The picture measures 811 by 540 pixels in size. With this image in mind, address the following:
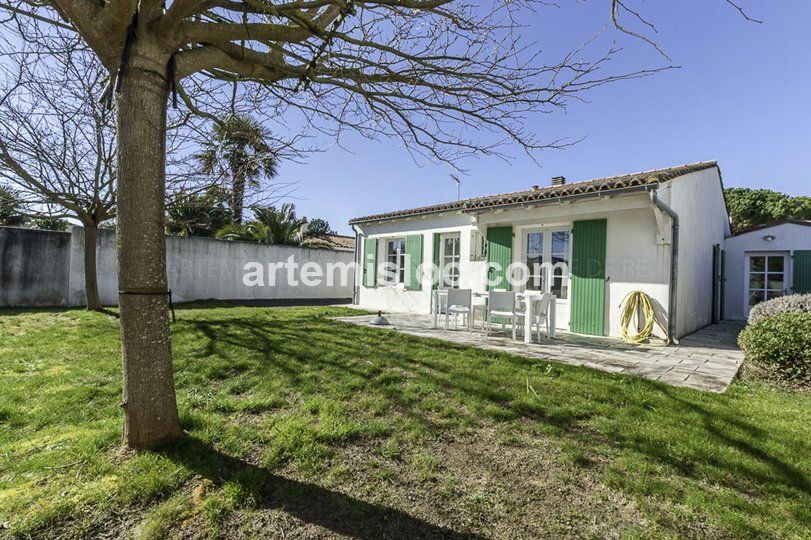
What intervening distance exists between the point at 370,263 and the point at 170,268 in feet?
23.4

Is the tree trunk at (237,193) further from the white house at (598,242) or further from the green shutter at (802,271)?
the green shutter at (802,271)

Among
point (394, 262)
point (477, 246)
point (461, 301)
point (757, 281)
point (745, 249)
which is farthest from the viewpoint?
point (394, 262)

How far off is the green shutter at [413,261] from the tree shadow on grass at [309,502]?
8818 millimetres

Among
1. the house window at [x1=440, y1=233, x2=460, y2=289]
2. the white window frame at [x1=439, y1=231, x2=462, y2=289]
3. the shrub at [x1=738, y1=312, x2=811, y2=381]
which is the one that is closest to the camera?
the shrub at [x1=738, y1=312, x2=811, y2=381]

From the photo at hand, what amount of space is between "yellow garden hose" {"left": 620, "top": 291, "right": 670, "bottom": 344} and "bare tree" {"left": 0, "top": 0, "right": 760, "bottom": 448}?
197 inches

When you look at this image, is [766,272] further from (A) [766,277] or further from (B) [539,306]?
(B) [539,306]

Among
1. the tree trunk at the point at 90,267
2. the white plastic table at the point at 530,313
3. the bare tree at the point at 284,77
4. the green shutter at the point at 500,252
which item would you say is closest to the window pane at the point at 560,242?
the green shutter at the point at 500,252

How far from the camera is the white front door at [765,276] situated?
11000mm

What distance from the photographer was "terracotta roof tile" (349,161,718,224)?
21.7 ft

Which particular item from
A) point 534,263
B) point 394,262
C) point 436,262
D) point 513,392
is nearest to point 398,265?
point 394,262

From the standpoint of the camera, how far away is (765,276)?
11.3 metres

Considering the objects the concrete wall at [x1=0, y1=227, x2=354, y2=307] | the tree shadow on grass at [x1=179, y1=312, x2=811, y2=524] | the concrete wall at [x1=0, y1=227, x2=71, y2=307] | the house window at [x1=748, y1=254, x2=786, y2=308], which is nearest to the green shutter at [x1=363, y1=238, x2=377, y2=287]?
the concrete wall at [x1=0, y1=227, x2=354, y2=307]

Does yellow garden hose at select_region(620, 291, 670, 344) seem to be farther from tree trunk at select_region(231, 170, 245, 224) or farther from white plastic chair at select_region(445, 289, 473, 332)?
tree trunk at select_region(231, 170, 245, 224)

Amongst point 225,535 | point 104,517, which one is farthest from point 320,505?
point 104,517
